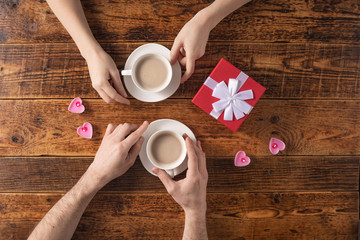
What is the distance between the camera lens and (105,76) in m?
1.25

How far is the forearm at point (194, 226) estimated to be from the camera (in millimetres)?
1256

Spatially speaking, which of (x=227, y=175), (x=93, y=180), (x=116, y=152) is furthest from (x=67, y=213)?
(x=227, y=175)

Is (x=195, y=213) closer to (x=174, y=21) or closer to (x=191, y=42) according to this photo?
(x=191, y=42)

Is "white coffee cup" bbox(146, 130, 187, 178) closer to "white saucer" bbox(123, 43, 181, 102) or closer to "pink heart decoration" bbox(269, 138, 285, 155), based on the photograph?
"white saucer" bbox(123, 43, 181, 102)

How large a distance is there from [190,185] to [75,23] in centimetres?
97

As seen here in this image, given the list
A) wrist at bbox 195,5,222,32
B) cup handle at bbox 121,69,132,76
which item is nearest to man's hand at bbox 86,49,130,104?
cup handle at bbox 121,69,132,76

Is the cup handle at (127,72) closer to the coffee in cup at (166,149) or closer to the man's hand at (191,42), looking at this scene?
the man's hand at (191,42)

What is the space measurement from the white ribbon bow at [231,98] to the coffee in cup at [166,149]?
25 cm

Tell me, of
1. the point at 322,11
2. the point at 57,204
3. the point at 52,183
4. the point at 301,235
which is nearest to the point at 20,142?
the point at 52,183

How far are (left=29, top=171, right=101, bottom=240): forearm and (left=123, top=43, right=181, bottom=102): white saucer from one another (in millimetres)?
477

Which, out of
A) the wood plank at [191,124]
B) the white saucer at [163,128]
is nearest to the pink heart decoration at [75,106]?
the wood plank at [191,124]

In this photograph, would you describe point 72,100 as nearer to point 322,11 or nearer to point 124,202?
point 124,202

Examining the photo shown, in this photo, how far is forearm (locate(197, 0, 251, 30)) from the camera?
49.7 inches

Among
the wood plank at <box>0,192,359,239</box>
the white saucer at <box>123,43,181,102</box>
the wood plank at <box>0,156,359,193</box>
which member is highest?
the white saucer at <box>123,43,181,102</box>
